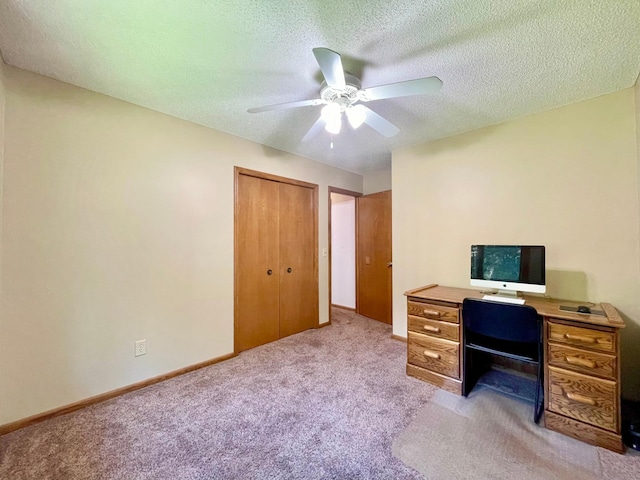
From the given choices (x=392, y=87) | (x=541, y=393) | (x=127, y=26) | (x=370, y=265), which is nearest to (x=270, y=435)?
(x=541, y=393)

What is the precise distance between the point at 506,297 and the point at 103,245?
319 centimetres

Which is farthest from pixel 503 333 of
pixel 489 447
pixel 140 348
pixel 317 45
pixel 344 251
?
pixel 344 251

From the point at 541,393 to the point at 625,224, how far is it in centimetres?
138

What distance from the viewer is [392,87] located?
4.64 feet

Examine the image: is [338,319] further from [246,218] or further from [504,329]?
[504,329]

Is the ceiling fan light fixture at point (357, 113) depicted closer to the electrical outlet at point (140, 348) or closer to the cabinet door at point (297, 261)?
the cabinet door at point (297, 261)

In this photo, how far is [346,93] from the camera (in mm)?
1640

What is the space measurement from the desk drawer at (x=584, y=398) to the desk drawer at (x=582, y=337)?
0.19m

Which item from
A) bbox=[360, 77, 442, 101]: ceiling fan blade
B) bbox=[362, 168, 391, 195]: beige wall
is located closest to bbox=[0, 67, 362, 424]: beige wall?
bbox=[360, 77, 442, 101]: ceiling fan blade

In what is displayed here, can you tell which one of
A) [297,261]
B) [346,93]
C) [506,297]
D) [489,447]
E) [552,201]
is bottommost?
[489,447]

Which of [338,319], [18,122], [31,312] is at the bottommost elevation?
[338,319]

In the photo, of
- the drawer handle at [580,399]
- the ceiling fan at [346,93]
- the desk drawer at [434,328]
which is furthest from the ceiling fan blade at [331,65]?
the drawer handle at [580,399]

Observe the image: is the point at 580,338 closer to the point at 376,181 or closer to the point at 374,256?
the point at 374,256

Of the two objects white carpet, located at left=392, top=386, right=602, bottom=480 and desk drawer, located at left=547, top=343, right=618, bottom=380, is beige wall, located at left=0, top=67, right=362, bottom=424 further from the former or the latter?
desk drawer, located at left=547, top=343, right=618, bottom=380
